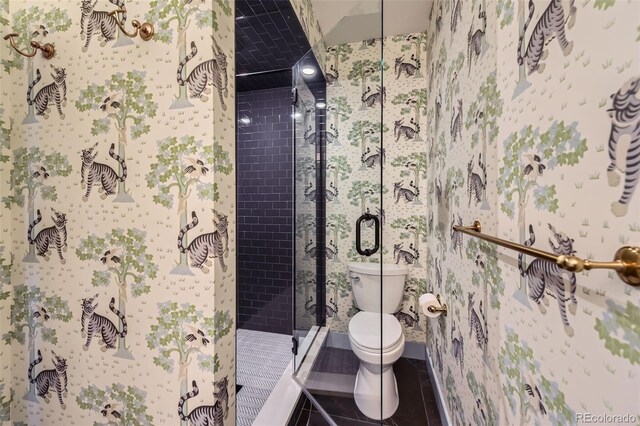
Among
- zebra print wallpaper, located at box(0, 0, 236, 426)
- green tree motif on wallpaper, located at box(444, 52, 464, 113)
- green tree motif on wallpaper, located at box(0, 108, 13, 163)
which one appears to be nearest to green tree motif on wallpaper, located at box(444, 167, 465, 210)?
green tree motif on wallpaper, located at box(444, 52, 464, 113)

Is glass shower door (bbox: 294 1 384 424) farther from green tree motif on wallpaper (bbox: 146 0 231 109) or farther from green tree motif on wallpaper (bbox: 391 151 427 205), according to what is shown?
green tree motif on wallpaper (bbox: 146 0 231 109)

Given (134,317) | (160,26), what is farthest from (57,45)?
(134,317)

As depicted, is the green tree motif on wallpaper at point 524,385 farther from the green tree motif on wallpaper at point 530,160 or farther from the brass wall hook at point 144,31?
the brass wall hook at point 144,31

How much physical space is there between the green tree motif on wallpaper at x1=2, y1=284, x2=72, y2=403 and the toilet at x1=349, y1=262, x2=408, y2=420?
1.39 m

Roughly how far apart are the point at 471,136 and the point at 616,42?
0.65m

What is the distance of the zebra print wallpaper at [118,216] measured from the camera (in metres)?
0.86

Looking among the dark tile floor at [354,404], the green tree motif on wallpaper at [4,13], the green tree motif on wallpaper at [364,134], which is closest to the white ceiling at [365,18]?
the green tree motif on wallpaper at [364,134]

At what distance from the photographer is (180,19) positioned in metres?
0.86

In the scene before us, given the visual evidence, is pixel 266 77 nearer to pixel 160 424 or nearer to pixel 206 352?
pixel 206 352

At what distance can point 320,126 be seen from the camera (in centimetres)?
193

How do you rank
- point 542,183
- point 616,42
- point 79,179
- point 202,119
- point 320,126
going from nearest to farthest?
point 616,42 < point 542,183 < point 202,119 < point 79,179 < point 320,126

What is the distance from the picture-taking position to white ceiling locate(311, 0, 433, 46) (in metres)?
1.60

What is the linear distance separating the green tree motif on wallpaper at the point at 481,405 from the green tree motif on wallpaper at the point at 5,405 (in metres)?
1.93

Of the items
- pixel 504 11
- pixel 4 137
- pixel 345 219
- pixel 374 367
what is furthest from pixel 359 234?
pixel 4 137
